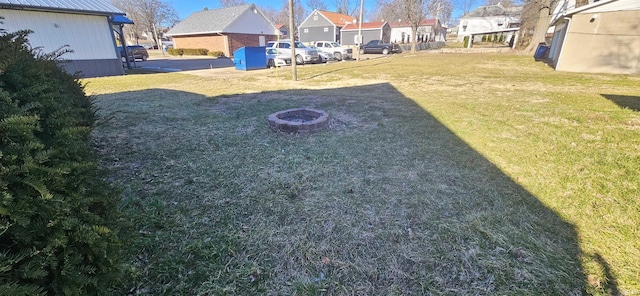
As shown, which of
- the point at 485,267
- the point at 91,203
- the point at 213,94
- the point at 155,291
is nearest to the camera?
the point at 91,203

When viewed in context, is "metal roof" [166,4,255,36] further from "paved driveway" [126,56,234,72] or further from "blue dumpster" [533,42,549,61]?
"blue dumpster" [533,42,549,61]

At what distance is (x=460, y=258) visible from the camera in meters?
2.15

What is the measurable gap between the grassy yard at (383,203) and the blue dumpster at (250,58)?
10932mm

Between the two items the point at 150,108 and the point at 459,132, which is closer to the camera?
the point at 459,132

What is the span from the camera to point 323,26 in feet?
139

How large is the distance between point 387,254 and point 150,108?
6.88 metres

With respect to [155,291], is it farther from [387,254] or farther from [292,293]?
[387,254]

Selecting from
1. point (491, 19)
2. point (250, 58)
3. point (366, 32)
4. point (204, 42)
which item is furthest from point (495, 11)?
point (250, 58)

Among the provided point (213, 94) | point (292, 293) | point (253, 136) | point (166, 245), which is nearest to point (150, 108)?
point (213, 94)

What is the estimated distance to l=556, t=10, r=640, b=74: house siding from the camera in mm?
11984

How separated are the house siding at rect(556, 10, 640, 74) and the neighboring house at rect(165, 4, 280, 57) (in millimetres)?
25172

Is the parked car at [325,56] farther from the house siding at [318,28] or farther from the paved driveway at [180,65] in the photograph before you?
the house siding at [318,28]

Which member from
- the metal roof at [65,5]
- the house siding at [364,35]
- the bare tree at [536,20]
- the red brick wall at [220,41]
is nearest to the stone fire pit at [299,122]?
the metal roof at [65,5]

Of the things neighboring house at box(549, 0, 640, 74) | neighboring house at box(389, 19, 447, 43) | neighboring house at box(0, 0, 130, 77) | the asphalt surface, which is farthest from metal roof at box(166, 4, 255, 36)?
neighboring house at box(389, 19, 447, 43)
